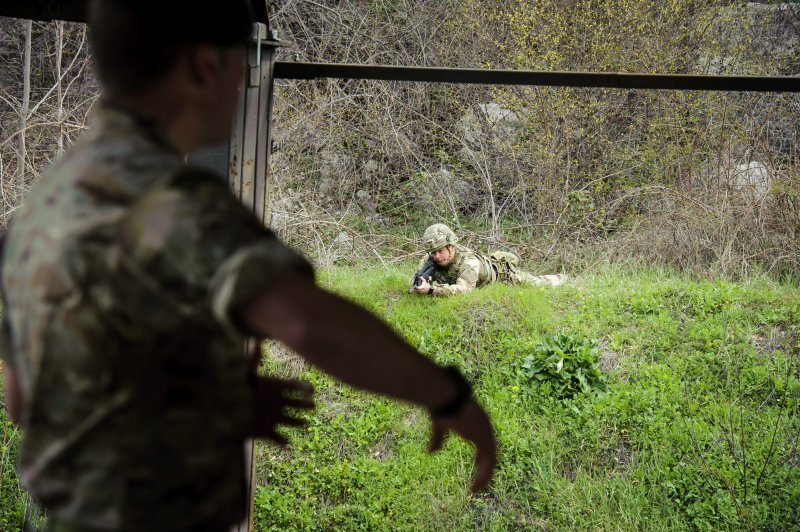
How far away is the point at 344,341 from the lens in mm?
1229

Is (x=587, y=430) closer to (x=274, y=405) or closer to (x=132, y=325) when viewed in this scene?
(x=274, y=405)

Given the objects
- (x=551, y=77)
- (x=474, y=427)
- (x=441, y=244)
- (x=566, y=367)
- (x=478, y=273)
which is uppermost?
(x=551, y=77)

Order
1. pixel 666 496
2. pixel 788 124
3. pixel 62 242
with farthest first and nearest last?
pixel 788 124 → pixel 666 496 → pixel 62 242

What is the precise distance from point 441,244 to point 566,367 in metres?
1.95

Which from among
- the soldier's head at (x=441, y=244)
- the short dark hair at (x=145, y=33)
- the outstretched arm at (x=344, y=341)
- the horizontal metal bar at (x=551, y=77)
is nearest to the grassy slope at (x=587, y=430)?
the soldier's head at (x=441, y=244)

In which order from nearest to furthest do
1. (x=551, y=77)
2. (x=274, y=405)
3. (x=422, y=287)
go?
(x=274, y=405)
(x=551, y=77)
(x=422, y=287)

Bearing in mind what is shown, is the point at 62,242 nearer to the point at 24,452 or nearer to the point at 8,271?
the point at 8,271

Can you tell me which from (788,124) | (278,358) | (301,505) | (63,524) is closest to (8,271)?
(63,524)

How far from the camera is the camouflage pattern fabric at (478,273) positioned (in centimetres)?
853

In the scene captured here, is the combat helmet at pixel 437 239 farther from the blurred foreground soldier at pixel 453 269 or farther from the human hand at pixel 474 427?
the human hand at pixel 474 427

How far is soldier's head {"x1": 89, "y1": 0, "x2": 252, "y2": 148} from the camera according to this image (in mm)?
1303

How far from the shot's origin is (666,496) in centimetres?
625

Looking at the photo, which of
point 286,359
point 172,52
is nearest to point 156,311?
point 172,52

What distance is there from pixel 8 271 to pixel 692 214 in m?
9.34
